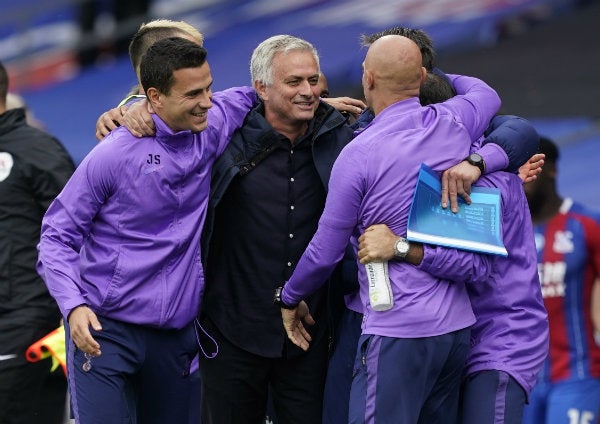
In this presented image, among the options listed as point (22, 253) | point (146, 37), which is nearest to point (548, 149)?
point (146, 37)

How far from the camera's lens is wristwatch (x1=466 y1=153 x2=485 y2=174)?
17.4 feet

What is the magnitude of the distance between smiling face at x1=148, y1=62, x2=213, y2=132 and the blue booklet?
913mm

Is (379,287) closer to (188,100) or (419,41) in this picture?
(188,100)

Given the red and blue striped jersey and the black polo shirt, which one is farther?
the red and blue striped jersey

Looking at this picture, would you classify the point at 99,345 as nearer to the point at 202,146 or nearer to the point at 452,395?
the point at 202,146

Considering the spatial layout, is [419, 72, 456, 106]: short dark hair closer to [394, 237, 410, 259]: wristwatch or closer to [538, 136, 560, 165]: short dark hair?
[394, 237, 410, 259]: wristwatch

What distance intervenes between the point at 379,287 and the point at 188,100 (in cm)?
105

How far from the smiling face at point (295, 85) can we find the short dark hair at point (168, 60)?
348 mm

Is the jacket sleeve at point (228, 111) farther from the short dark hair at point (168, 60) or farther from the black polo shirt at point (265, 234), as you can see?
the short dark hair at point (168, 60)

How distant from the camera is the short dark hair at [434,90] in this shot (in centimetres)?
566

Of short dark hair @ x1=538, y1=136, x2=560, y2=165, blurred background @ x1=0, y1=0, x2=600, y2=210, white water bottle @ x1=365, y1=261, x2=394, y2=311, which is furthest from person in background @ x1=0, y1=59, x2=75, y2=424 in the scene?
blurred background @ x1=0, y1=0, x2=600, y2=210

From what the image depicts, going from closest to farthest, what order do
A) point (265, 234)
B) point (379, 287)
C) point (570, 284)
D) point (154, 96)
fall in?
point (379, 287), point (154, 96), point (265, 234), point (570, 284)

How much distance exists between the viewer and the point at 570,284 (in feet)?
22.7

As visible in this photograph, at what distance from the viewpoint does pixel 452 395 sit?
5.41 m
